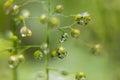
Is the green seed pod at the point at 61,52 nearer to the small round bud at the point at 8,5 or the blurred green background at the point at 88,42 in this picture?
the small round bud at the point at 8,5

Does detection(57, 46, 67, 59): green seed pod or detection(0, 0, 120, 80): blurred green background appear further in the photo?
detection(0, 0, 120, 80): blurred green background

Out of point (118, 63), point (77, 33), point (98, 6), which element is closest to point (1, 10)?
point (98, 6)

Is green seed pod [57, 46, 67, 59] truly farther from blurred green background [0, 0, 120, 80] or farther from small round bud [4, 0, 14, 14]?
blurred green background [0, 0, 120, 80]

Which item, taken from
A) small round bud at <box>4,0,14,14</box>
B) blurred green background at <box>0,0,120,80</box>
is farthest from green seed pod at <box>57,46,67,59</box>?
blurred green background at <box>0,0,120,80</box>

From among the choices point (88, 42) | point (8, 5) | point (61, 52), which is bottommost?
point (61, 52)

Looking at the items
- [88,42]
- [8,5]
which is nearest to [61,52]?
[8,5]

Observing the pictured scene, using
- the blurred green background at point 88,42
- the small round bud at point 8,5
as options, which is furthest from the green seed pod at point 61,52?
the blurred green background at point 88,42

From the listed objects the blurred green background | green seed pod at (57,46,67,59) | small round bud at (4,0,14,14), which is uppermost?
the blurred green background

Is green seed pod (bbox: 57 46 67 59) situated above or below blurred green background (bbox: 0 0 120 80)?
below

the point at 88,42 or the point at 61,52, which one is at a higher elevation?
the point at 88,42

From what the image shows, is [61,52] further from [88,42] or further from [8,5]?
[88,42]
